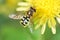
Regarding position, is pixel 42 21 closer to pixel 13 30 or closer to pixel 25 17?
pixel 25 17

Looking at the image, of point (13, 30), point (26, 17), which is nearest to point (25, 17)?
point (26, 17)

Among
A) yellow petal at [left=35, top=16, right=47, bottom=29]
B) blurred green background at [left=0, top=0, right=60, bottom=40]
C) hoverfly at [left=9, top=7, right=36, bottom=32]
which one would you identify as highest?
hoverfly at [left=9, top=7, right=36, bottom=32]

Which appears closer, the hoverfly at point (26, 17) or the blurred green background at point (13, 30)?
the hoverfly at point (26, 17)

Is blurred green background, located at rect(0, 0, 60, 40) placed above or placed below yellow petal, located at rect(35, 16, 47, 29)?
below

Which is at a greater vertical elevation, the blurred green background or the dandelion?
the dandelion

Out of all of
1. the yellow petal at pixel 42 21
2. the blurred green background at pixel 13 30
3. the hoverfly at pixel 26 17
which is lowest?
the blurred green background at pixel 13 30

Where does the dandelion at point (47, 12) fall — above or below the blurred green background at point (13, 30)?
above

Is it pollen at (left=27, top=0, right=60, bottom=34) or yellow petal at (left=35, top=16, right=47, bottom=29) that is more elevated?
pollen at (left=27, top=0, right=60, bottom=34)

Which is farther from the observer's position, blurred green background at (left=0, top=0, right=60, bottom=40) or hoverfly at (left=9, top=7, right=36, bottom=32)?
blurred green background at (left=0, top=0, right=60, bottom=40)

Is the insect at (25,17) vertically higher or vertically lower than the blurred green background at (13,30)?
higher
